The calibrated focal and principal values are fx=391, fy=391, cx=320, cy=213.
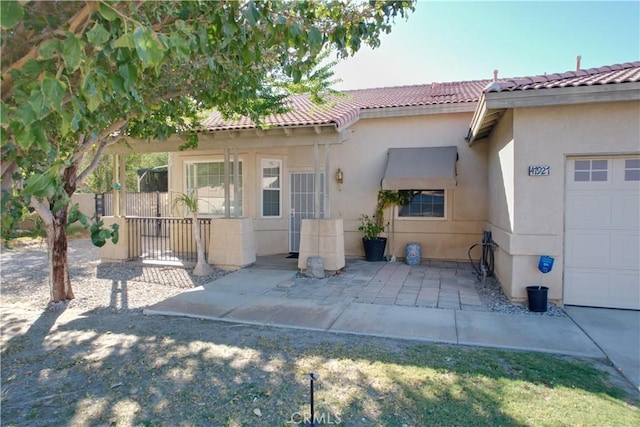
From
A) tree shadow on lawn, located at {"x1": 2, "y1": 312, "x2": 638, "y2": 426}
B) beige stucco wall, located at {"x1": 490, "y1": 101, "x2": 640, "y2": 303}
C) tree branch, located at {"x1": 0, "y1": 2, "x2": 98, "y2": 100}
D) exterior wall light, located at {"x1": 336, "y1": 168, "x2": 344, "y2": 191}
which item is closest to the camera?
tree branch, located at {"x1": 0, "y1": 2, "x2": 98, "y2": 100}

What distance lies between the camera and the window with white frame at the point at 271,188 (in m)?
13.8

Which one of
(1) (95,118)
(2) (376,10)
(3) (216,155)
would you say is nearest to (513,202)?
(2) (376,10)

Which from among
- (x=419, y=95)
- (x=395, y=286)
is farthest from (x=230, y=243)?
(x=419, y=95)

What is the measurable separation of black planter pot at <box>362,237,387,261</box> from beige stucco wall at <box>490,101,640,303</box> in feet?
17.6

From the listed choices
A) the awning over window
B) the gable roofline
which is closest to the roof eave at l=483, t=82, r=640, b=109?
the gable roofline

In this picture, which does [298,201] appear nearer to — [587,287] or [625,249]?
[587,287]

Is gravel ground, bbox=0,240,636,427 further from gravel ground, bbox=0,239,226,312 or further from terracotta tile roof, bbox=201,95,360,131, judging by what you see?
terracotta tile roof, bbox=201,95,360,131

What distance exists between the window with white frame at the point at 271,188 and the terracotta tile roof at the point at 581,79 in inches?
317

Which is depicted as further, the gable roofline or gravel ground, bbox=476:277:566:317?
gravel ground, bbox=476:277:566:317

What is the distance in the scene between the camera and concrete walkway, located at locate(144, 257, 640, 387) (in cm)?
608

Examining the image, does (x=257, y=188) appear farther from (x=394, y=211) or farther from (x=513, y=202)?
(x=513, y=202)

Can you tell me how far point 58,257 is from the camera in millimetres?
8375

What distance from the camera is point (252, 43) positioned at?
164 inches

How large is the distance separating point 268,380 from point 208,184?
10.3 m
